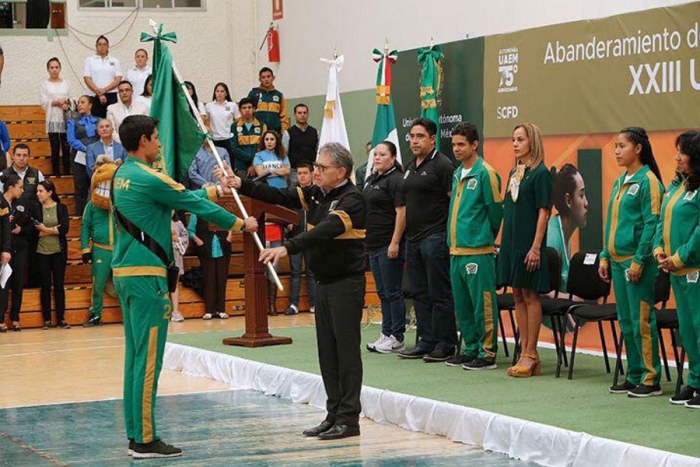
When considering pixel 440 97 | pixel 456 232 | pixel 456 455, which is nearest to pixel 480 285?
pixel 456 232

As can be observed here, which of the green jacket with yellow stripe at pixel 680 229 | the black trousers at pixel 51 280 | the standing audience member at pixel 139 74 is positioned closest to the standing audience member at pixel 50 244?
the black trousers at pixel 51 280

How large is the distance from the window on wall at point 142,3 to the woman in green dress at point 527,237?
11.7 metres

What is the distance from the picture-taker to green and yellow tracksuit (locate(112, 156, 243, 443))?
696cm

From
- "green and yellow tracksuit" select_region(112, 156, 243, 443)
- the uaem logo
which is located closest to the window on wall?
the uaem logo

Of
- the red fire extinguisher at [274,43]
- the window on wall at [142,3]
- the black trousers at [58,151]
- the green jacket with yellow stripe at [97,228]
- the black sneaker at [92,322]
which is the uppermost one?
the window on wall at [142,3]

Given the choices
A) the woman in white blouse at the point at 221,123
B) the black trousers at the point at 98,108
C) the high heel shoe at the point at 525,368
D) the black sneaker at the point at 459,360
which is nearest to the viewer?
the high heel shoe at the point at 525,368

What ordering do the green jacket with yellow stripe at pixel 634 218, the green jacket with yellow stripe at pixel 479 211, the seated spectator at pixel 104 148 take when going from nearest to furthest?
the green jacket with yellow stripe at pixel 634 218 < the green jacket with yellow stripe at pixel 479 211 < the seated spectator at pixel 104 148

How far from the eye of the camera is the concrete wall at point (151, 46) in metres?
19.0

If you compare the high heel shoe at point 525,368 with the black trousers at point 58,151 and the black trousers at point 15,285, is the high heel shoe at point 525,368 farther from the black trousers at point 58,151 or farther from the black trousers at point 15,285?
the black trousers at point 58,151

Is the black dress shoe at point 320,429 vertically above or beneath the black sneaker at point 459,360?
beneath

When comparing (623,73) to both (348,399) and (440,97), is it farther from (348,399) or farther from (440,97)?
(348,399)

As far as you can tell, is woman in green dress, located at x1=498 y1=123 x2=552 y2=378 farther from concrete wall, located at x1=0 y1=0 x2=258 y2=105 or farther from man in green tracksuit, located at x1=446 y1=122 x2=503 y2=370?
concrete wall, located at x1=0 y1=0 x2=258 y2=105

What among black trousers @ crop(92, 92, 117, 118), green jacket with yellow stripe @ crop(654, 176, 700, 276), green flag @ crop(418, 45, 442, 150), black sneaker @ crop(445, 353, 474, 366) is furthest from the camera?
black trousers @ crop(92, 92, 117, 118)

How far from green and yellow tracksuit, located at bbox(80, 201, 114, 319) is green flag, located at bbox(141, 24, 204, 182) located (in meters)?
3.89
